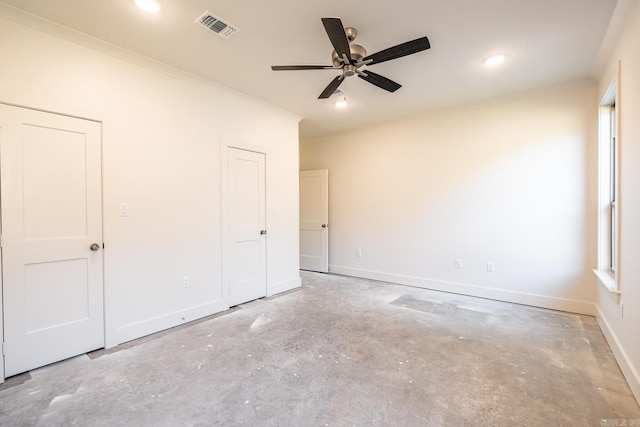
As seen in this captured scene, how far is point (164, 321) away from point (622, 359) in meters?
4.00

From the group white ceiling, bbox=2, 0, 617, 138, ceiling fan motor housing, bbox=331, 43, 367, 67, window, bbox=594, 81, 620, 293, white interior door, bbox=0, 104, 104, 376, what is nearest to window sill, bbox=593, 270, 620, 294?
window, bbox=594, 81, 620, 293

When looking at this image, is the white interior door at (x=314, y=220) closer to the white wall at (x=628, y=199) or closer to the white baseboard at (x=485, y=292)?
the white baseboard at (x=485, y=292)

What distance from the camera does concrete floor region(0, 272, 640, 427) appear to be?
1.72 metres

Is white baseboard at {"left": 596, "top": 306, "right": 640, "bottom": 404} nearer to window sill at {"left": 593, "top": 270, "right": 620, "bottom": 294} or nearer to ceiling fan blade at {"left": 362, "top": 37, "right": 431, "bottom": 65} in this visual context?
window sill at {"left": 593, "top": 270, "right": 620, "bottom": 294}

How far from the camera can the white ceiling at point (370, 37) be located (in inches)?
82.4

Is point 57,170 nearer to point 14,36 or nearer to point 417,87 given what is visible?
point 14,36

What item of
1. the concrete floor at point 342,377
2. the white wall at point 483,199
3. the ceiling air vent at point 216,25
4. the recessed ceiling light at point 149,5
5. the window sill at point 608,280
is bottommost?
the concrete floor at point 342,377

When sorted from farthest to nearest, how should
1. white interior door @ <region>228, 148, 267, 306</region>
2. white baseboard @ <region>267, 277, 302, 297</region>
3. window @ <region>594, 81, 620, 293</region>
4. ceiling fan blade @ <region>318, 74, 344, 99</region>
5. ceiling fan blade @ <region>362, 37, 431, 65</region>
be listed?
1. white baseboard @ <region>267, 277, 302, 297</region>
2. white interior door @ <region>228, 148, 267, 306</region>
3. window @ <region>594, 81, 620, 293</region>
4. ceiling fan blade @ <region>318, 74, 344, 99</region>
5. ceiling fan blade @ <region>362, 37, 431, 65</region>

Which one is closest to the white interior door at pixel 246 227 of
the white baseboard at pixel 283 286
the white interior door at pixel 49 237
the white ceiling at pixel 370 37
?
the white baseboard at pixel 283 286

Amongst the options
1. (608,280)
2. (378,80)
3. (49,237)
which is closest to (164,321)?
(49,237)

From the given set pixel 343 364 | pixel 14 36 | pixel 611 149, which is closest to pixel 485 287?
pixel 611 149

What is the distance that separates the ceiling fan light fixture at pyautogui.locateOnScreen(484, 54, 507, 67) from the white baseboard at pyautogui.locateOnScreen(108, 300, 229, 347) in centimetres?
393

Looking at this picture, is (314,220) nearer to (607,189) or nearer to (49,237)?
(49,237)

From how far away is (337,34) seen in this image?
6.26 ft
